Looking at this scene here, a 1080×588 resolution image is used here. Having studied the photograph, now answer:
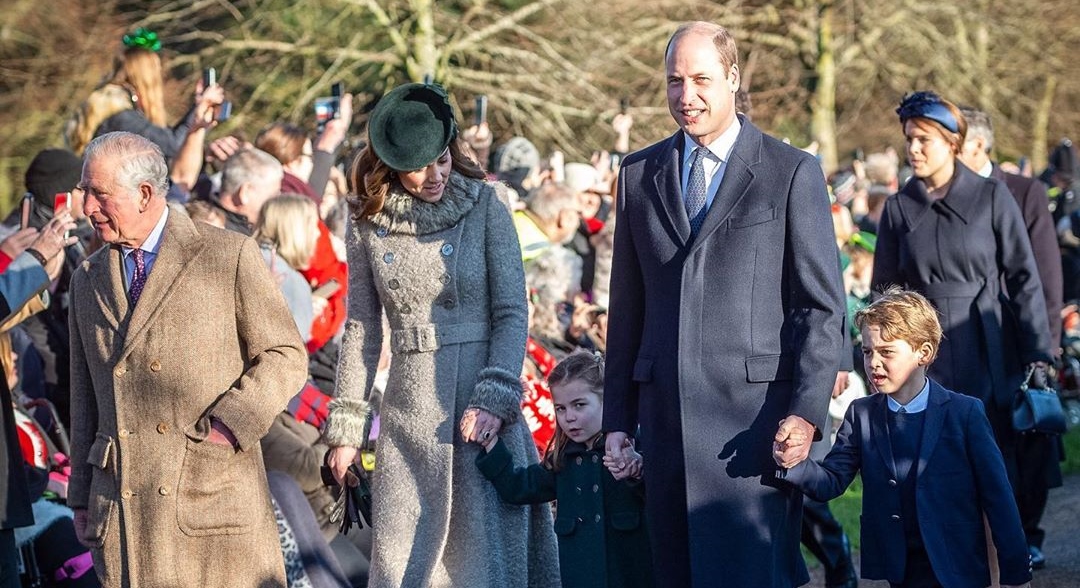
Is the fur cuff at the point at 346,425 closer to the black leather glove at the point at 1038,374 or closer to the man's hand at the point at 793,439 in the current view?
the man's hand at the point at 793,439

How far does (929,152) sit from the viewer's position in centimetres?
657

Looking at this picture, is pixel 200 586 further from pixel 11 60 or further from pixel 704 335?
pixel 11 60

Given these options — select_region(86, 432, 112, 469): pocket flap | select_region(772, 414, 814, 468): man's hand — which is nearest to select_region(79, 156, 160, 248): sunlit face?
select_region(86, 432, 112, 469): pocket flap

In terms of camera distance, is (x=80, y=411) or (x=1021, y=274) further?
(x=1021, y=274)

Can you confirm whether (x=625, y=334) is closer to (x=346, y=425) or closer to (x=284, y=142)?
(x=346, y=425)

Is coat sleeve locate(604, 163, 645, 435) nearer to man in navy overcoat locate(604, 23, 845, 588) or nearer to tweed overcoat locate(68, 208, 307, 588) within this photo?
man in navy overcoat locate(604, 23, 845, 588)

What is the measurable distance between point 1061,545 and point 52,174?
5663mm

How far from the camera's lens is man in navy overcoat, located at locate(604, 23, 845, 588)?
4246 millimetres

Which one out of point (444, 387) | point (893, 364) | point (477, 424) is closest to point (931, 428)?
point (893, 364)

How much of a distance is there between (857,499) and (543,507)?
480 centimetres

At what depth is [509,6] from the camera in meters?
18.4

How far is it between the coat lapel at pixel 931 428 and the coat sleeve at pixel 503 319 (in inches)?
52.4

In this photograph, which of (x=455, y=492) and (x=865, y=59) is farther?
(x=865, y=59)

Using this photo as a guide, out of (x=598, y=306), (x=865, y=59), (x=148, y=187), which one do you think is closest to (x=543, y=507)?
(x=148, y=187)
